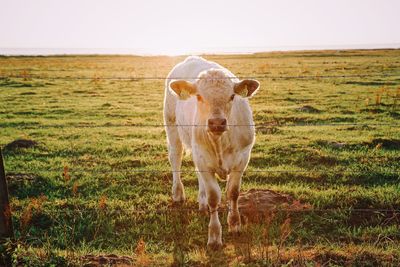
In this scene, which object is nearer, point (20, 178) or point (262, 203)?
point (262, 203)

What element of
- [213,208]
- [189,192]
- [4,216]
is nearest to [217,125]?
[213,208]

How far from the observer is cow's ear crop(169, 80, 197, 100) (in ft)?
19.2

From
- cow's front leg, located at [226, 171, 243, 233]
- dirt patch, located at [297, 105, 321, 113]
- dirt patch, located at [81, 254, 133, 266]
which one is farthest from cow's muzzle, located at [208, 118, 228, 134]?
dirt patch, located at [297, 105, 321, 113]

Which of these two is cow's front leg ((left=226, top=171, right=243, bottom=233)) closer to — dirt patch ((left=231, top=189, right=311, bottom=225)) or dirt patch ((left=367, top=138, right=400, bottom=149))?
dirt patch ((left=231, top=189, right=311, bottom=225))

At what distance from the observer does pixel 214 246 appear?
5.47 meters

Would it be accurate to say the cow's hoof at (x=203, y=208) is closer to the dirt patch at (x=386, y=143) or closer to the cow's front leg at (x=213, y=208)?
the cow's front leg at (x=213, y=208)

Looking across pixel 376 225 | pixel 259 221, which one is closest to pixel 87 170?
pixel 259 221

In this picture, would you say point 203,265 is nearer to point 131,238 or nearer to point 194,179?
point 131,238

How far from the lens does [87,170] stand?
893 cm

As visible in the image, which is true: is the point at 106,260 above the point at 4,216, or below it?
below

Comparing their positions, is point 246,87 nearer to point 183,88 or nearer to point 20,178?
point 183,88

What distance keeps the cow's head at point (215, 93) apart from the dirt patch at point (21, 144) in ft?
20.6

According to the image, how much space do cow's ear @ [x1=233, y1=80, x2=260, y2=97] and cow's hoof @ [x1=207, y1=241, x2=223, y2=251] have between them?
182cm

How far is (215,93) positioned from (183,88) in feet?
1.95
